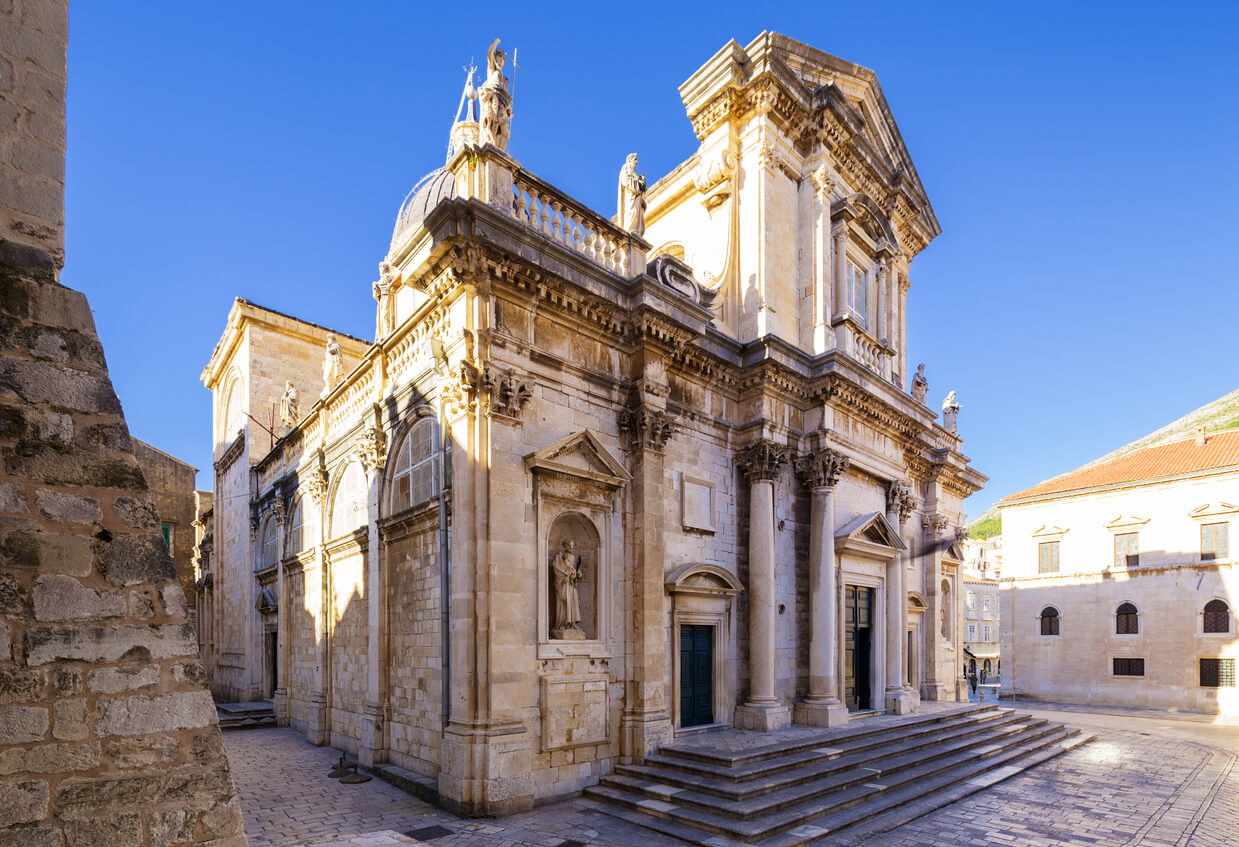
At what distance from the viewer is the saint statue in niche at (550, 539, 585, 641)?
10.8 m

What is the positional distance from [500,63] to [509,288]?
11.7 feet

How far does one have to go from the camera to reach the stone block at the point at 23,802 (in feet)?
10.5

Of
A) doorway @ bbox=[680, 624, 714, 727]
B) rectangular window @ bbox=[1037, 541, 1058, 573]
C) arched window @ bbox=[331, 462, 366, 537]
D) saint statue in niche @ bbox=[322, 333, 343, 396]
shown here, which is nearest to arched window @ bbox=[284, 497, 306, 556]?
arched window @ bbox=[331, 462, 366, 537]

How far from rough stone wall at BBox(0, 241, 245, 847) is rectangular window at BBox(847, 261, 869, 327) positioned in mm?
15769

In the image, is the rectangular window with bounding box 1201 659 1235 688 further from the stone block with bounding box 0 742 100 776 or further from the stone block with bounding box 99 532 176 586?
the stone block with bounding box 0 742 100 776

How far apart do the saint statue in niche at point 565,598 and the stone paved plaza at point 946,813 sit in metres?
2.41

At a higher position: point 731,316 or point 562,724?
point 731,316

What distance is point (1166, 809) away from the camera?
10.7 metres

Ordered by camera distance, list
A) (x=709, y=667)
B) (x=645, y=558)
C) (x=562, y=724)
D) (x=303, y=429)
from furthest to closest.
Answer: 1. (x=303, y=429)
2. (x=709, y=667)
3. (x=645, y=558)
4. (x=562, y=724)

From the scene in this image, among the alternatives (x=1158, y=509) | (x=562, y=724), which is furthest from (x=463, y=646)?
(x=1158, y=509)

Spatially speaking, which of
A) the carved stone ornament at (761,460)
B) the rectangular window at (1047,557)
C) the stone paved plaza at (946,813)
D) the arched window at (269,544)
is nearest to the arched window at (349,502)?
the stone paved plaza at (946,813)

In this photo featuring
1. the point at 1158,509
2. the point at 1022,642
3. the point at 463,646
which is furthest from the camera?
the point at 1022,642

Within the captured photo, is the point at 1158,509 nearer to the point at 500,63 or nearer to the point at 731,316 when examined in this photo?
the point at 731,316

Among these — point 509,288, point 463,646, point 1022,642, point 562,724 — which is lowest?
point 1022,642
